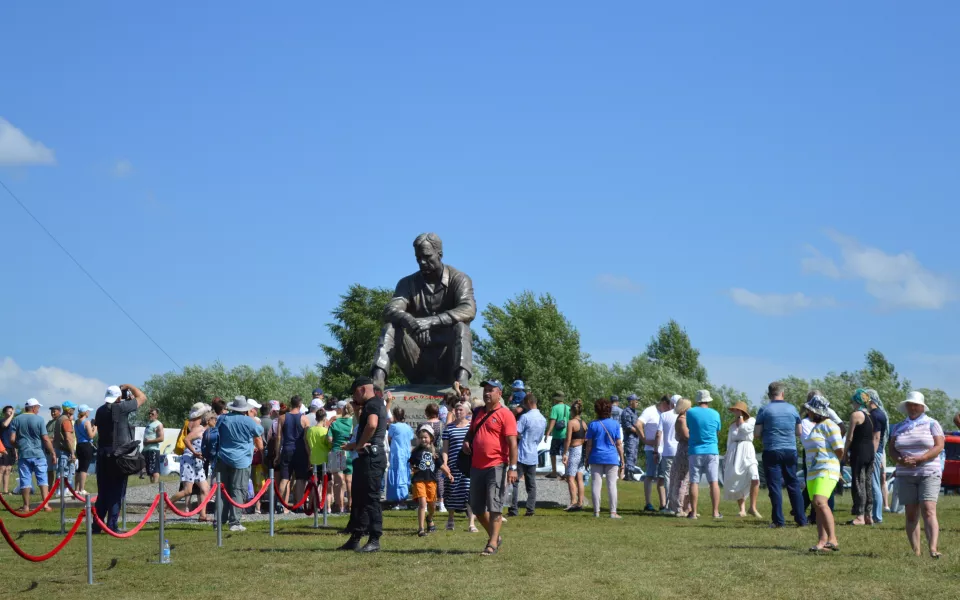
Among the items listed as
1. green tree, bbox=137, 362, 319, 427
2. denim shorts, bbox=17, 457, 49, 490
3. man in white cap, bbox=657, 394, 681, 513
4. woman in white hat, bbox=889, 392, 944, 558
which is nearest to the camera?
woman in white hat, bbox=889, 392, 944, 558

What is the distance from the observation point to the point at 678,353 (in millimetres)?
95312

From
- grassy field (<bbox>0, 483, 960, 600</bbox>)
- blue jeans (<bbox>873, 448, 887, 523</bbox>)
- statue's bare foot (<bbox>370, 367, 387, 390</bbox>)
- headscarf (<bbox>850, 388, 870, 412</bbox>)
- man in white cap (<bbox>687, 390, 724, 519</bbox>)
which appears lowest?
grassy field (<bbox>0, 483, 960, 600</bbox>)

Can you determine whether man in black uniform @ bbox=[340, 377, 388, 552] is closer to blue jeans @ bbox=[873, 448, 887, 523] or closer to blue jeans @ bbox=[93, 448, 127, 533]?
blue jeans @ bbox=[93, 448, 127, 533]

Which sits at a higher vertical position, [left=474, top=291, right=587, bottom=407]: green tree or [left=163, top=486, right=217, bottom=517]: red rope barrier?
[left=474, top=291, right=587, bottom=407]: green tree

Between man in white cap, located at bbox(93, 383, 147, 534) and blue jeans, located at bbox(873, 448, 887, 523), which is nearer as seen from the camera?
man in white cap, located at bbox(93, 383, 147, 534)

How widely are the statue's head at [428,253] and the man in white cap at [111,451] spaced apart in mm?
8354

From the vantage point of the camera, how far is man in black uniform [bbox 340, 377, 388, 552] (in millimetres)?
12383

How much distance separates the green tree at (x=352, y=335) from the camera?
2872 inches

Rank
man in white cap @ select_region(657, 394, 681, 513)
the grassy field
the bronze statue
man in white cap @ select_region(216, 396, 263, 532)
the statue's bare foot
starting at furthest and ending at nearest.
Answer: the bronze statue < the statue's bare foot < man in white cap @ select_region(657, 394, 681, 513) < man in white cap @ select_region(216, 396, 263, 532) < the grassy field

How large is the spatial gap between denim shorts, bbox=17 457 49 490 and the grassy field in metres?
3.57

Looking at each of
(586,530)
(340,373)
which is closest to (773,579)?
(586,530)

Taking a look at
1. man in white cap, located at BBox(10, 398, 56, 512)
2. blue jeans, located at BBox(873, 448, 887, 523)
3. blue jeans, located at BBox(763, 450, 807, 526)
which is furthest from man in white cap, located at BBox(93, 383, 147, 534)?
blue jeans, located at BBox(873, 448, 887, 523)

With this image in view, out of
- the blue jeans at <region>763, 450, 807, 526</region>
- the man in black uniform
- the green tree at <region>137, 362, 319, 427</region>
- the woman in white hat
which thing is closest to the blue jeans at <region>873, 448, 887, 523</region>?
the blue jeans at <region>763, 450, 807, 526</region>

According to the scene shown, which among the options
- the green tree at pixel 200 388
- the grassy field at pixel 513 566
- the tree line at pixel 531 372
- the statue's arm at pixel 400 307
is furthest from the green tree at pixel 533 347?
the grassy field at pixel 513 566
